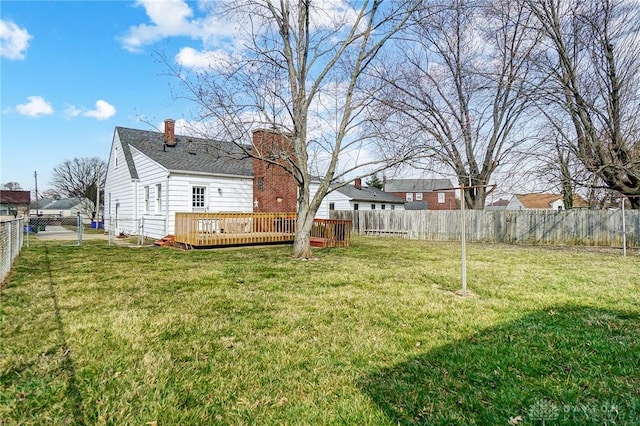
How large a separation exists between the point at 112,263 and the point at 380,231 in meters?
15.0

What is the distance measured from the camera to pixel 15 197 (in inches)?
2255

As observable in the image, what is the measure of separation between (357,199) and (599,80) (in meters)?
21.3

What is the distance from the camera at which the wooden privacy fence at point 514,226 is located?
14.2m

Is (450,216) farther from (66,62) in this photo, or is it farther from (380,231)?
(66,62)

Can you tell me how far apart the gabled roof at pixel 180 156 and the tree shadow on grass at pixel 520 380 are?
12669 mm

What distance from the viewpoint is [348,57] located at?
10.7m

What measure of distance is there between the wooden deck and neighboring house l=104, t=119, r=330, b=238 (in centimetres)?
200

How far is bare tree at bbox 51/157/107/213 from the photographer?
1767 inches

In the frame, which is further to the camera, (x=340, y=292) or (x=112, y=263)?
(x=112, y=263)

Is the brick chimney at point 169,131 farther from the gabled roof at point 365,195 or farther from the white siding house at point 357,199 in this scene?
the gabled roof at point 365,195

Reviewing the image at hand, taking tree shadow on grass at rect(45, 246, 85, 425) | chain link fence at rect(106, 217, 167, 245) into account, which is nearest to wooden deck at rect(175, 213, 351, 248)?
chain link fence at rect(106, 217, 167, 245)

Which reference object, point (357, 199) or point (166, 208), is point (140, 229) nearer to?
point (166, 208)

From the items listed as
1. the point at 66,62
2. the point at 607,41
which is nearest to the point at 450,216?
the point at 607,41

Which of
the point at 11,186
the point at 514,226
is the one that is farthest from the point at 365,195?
the point at 11,186
